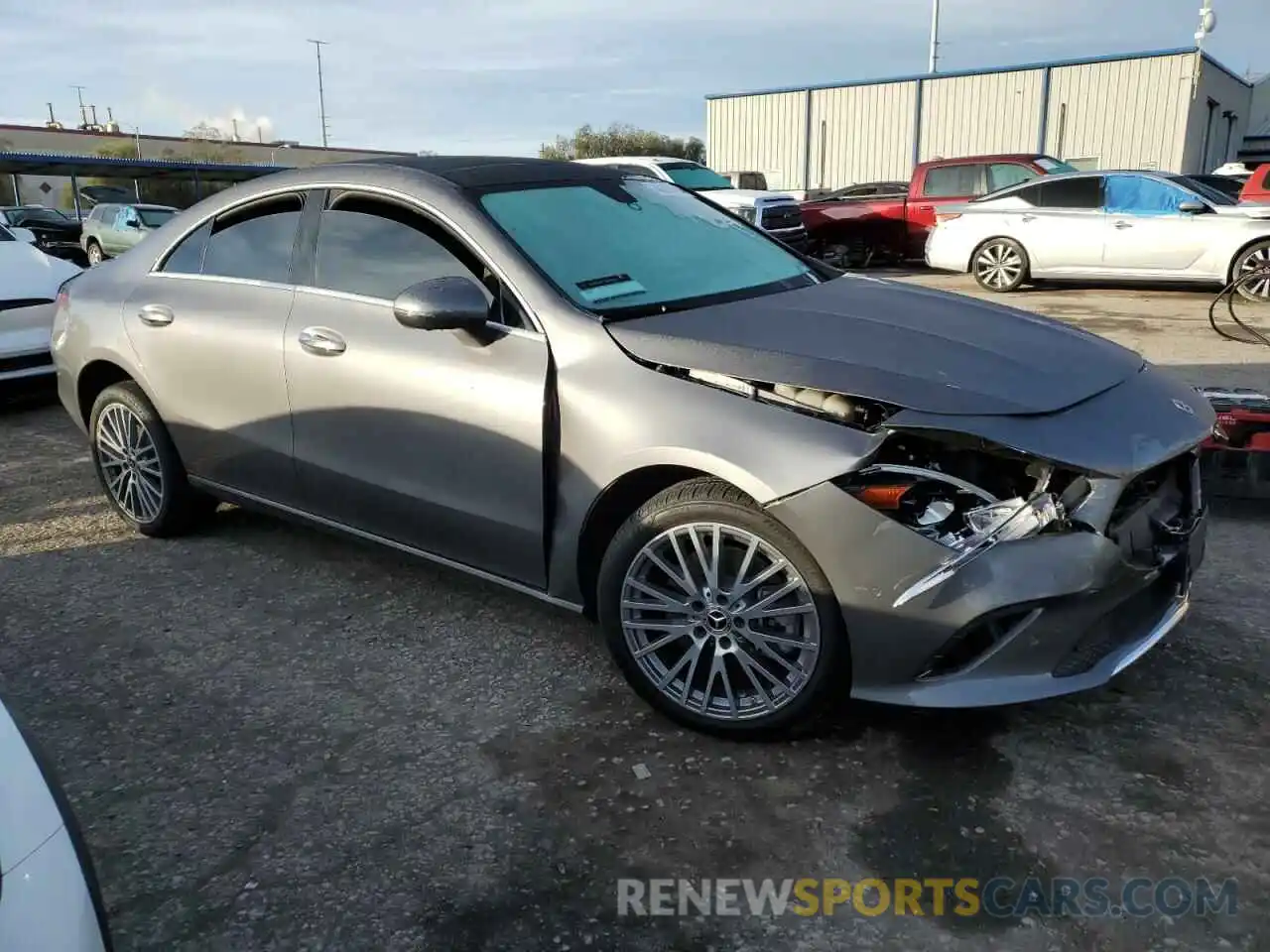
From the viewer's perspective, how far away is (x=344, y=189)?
3723mm

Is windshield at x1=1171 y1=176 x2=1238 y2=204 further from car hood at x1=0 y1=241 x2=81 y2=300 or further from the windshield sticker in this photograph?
car hood at x1=0 y1=241 x2=81 y2=300

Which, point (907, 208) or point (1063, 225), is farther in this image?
point (907, 208)

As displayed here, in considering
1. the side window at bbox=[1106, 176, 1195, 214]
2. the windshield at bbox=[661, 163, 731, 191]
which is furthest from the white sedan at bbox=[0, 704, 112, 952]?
the windshield at bbox=[661, 163, 731, 191]

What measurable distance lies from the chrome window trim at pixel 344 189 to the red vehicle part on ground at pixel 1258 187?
40.3 feet

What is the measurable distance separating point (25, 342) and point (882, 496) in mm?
6853

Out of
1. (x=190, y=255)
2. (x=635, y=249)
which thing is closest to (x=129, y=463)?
(x=190, y=255)

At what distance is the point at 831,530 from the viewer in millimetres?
2578

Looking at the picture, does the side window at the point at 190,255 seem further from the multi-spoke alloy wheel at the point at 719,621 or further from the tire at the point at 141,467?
the multi-spoke alloy wheel at the point at 719,621

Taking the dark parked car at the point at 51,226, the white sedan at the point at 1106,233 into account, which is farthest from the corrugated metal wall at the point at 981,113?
the dark parked car at the point at 51,226

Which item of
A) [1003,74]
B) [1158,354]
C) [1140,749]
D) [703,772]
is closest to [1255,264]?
[1158,354]

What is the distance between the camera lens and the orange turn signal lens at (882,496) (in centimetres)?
255

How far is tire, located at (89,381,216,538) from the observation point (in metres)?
4.44

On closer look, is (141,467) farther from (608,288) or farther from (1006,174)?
(1006,174)

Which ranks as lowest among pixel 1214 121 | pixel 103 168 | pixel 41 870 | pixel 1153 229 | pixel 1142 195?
pixel 41 870
